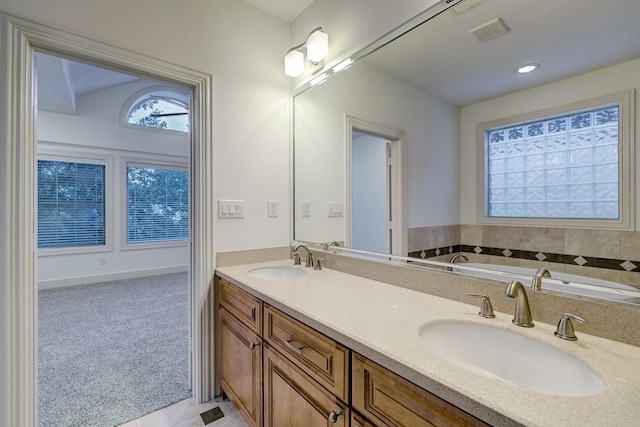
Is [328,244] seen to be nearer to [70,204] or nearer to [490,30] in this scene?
[490,30]

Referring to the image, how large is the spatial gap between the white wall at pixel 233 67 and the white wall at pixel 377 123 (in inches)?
6.6

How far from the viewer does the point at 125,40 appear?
1509 mm

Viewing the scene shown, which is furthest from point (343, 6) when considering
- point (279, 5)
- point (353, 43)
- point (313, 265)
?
point (313, 265)

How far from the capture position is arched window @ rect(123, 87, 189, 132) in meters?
4.72

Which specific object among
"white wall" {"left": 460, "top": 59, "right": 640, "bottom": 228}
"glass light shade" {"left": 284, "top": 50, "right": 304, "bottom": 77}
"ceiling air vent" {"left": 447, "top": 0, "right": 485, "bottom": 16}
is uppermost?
"glass light shade" {"left": 284, "top": 50, "right": 304, "bottom": 77}

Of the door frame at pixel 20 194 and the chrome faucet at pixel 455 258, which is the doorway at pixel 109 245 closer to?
the door frame at pixel 20 194

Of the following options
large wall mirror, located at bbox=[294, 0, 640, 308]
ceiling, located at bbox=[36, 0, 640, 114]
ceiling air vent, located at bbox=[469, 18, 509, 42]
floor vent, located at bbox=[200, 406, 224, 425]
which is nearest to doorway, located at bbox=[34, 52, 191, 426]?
floor vent, located at bbox=[200, 406, 224, 425]

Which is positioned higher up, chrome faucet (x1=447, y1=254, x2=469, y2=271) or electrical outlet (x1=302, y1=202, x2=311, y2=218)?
electrical outlet (x1=302, y1=202, x2=311, y2=218)

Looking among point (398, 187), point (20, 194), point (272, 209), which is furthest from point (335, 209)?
point (20, 194)

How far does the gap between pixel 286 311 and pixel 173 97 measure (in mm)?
5188

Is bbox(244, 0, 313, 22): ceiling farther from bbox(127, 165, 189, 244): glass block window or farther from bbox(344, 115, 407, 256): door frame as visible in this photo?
bbox(127, 165, 189, 244): glass block window

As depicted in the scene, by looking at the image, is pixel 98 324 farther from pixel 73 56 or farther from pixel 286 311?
pixel 286 311

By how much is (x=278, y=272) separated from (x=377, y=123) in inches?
Answer: 43.6

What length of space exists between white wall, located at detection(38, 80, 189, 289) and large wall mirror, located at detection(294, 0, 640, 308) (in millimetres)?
3433
